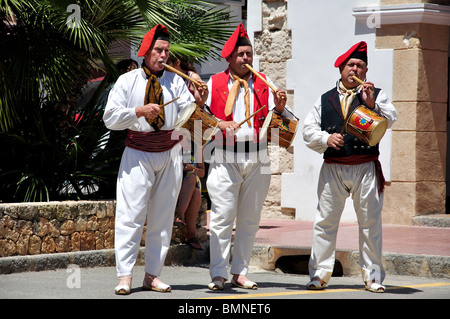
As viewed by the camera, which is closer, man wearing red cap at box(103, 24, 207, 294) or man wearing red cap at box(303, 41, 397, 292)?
man wearing red cap at box(103, 24, 207, 294)

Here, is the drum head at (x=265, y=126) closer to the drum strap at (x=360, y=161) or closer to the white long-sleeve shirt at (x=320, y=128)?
the white long-sleeve shirt at (x=320, y=128)

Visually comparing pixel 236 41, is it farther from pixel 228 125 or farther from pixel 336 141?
pixel 336 141

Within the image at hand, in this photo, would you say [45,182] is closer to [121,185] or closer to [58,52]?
[58,52]

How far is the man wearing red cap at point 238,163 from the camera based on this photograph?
6.09 metres

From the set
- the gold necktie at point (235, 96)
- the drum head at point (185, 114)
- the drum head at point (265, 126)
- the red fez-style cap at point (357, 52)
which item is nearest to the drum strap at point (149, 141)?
the drum head at point (185, 114)

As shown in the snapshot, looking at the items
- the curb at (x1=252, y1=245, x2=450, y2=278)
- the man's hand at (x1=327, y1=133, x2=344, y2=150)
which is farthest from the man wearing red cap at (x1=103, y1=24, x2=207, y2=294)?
the curb at (x1=252, y1=245, x2=450, y2=278)

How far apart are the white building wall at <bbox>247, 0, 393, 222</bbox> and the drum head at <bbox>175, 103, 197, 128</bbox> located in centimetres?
475

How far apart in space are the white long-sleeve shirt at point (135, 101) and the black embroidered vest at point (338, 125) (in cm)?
100

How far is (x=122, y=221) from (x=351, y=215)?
199 inches

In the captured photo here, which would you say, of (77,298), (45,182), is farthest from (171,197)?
(45,182)

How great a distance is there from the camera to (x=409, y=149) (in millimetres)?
9891

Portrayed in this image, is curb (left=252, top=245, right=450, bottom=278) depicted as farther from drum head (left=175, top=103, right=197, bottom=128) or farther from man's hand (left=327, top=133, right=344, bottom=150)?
drum head (left=175, top=103, right=197, bottom=128)

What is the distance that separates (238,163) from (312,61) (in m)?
4.81

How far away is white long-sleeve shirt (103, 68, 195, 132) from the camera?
18.9ft
